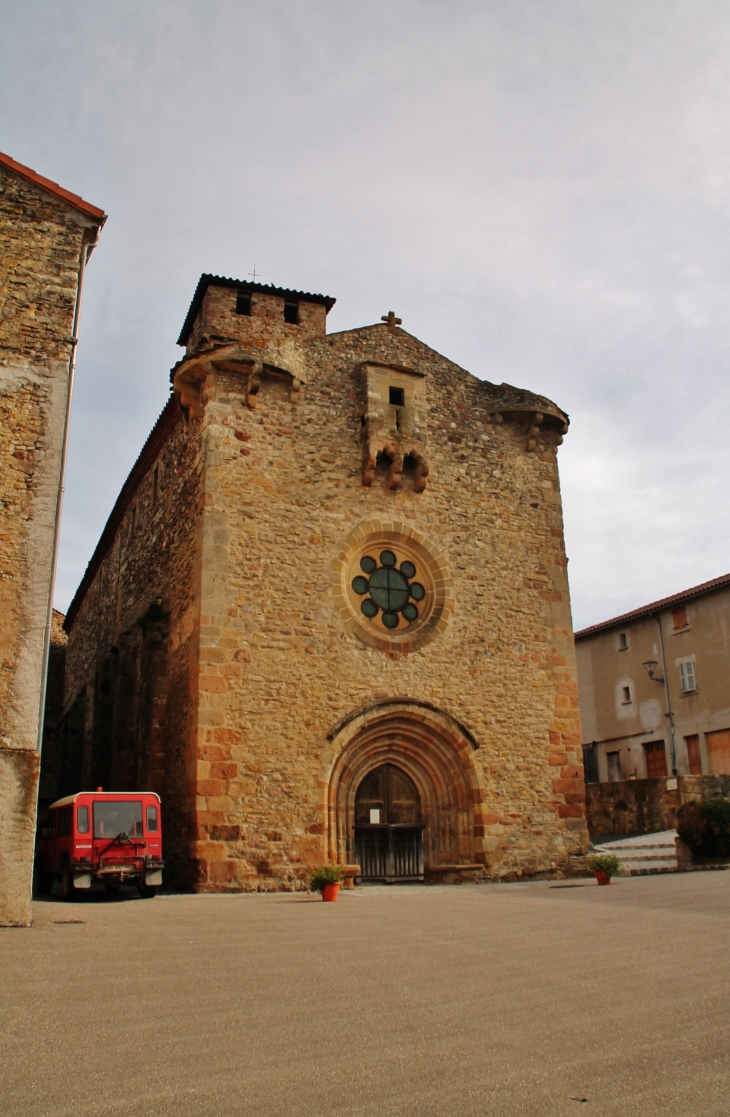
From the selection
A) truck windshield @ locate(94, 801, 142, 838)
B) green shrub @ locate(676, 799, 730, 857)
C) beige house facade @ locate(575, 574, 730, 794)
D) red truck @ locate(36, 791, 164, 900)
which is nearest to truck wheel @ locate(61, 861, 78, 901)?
red truck @ locate(36, 791, 164, 900)

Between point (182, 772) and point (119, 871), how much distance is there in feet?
7.50

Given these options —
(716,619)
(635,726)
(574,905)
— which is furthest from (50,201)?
(635,726)

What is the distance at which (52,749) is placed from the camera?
25.8m

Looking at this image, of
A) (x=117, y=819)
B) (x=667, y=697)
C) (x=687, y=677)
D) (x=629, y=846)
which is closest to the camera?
(x=117, y=819)

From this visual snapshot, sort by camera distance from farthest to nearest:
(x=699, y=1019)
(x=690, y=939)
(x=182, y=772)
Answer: (x=182, y=772)
(x=690, y=939)
(x=699, y=1019)

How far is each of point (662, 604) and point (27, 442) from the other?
2369 cm

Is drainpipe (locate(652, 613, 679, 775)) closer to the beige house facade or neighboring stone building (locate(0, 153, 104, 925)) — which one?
the beige house facade

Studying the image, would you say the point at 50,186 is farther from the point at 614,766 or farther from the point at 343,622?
the point at 614,766

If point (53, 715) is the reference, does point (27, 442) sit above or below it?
above

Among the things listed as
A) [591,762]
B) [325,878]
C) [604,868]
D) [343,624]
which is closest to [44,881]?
Result: [325,878]

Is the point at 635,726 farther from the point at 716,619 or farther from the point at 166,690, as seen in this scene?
the point at 166,690

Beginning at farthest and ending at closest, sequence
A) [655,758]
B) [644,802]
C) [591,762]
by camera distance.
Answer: [591,762]
[655,758]
[644,802]

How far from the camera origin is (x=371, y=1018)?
4.73m

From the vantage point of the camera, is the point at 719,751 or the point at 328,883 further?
the point at 719,751
